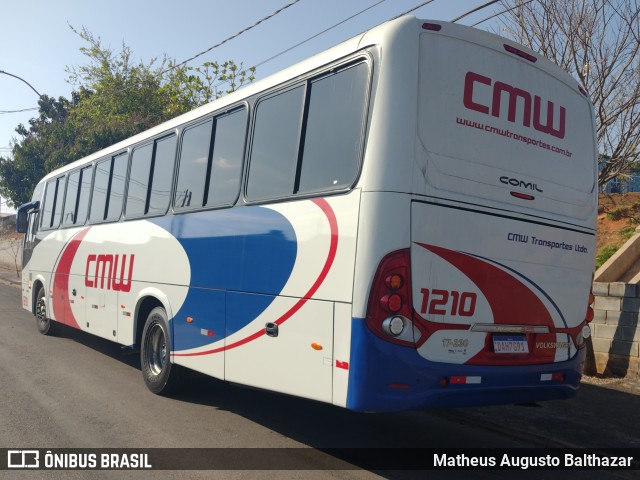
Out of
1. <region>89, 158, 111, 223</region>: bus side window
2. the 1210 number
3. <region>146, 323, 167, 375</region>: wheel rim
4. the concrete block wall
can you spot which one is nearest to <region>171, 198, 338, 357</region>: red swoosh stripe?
the 1210 number

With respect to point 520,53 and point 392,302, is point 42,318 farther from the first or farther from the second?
point 520,53

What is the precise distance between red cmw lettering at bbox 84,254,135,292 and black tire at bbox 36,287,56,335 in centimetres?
293

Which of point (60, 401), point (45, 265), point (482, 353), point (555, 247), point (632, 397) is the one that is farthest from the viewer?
point (45, 265)

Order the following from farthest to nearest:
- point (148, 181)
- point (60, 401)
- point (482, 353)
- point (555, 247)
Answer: point (148, 181) < point (60, 401) < point (555, 247) < point (482, 353)

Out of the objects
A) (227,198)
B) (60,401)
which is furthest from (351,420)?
(60,401)

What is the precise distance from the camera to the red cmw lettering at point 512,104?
5.29 m

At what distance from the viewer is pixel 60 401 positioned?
7211 millimetres

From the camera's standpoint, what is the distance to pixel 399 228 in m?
4.70

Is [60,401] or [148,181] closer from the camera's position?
[60,401]

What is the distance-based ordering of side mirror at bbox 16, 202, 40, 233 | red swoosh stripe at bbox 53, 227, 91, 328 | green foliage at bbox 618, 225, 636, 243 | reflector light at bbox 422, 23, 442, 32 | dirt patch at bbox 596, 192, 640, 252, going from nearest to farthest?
reflector light at bbox 422, 23, 442, 32 < red swoosh stripe at bbox 53, 227, 91, 328 < green foliage at bbox 618, 225, 636, 243 < dirt patch at bbox 596, 192, 640, 252 < side mirror at bbox 16, 202, 40, 233

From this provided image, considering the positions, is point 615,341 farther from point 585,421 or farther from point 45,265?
point 45,265

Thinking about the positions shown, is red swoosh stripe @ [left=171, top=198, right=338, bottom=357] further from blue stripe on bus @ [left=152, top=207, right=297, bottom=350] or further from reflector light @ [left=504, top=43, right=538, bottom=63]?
reflector light @ [left=504, top=43, right=538, bottom=63]

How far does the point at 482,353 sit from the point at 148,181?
17.5 ft

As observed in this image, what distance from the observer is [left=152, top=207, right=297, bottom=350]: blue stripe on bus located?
5625mm
